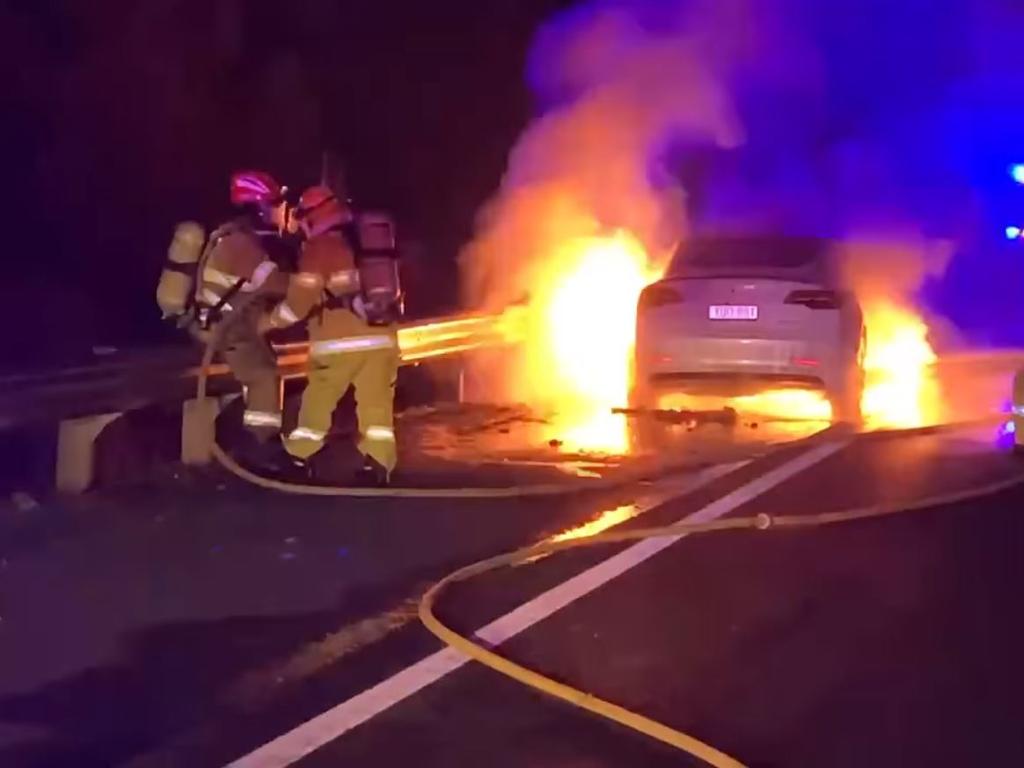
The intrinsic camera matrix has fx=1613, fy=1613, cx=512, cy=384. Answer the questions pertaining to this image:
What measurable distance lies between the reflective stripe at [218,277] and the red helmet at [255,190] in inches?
18.4

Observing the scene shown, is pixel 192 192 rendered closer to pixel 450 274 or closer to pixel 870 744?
pixel 450 274

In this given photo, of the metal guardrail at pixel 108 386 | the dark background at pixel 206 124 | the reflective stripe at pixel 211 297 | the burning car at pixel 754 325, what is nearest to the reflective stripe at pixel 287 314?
the reflective stripe at pixel 211 297

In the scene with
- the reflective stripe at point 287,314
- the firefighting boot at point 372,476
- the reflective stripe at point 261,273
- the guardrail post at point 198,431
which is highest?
the reflective stripe at point 261,273

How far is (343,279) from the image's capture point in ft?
30.4

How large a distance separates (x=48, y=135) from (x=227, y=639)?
21.2m

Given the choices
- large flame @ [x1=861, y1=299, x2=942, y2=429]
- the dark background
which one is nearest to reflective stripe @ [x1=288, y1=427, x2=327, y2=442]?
large flame @ [x1=861, y1=299, x2=942, y2=429]

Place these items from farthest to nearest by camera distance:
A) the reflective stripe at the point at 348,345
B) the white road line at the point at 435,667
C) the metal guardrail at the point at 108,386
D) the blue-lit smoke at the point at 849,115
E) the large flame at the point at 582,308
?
the blue-lit smoke at the point at 849,115
the large flame at the point at 582,308
the reflective stripe at the point at 348,345
the metal guardrail at the point at 108,386
the white road line at the point at 435,667

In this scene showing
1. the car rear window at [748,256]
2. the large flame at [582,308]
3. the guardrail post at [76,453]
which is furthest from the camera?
the large flame at [582,308]

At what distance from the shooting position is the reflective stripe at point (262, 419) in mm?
10344

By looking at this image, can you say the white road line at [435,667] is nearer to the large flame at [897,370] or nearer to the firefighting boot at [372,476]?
the firefighting boot at [372,476]

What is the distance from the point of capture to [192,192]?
28.1 m

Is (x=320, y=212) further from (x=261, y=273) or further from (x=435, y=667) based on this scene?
(x=435, y=667)

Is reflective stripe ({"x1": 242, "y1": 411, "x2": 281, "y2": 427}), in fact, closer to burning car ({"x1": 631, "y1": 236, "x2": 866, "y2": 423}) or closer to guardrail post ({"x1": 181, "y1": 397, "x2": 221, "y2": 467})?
guardrail post ({"x1": 181, "y1": 397, "x2": 221, "y2": 467})

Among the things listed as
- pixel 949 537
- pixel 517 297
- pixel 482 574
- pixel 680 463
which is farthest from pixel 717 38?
pixel 482 574
